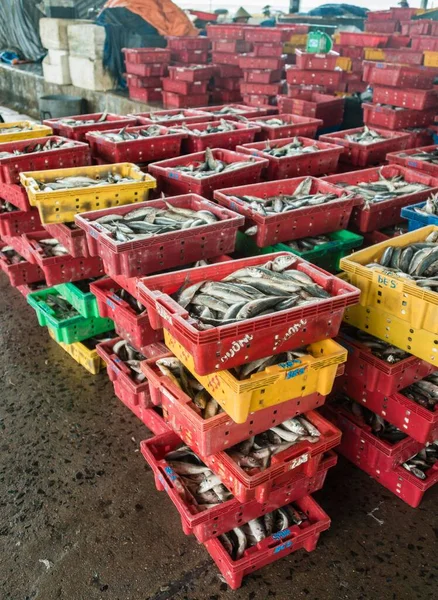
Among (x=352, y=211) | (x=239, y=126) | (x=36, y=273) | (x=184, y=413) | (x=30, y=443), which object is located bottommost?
(x=30, y=443)

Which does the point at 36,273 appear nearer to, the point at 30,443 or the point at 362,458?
the point at 30,443

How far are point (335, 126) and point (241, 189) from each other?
4965 millimetres

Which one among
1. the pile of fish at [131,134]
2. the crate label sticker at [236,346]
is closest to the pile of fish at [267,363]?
the crate label sticker at [236,346]

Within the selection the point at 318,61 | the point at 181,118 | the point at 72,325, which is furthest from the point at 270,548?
the point at 318,61

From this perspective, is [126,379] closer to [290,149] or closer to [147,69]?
[290,149]

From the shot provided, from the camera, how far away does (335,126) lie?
8508 millimetres

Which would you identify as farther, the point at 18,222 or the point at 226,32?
the point at 226,32

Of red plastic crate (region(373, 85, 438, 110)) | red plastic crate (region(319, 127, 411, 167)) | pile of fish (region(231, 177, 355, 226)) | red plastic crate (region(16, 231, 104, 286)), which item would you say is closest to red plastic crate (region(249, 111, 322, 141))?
red plastic crate (region(319, 127, 411, 167))

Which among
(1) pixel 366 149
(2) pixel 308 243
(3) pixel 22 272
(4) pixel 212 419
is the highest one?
(1) pixel 366 149

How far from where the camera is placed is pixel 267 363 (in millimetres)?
2613

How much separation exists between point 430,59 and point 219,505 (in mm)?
9874

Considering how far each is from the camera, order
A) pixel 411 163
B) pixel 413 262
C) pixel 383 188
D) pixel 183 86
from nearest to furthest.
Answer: pixel 413 262 < pixel 383 188 < pixel 411 163 < pixel 183 86

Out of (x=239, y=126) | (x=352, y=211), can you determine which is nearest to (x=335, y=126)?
(x=239, y=126)

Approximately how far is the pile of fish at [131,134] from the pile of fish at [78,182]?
902 mm
